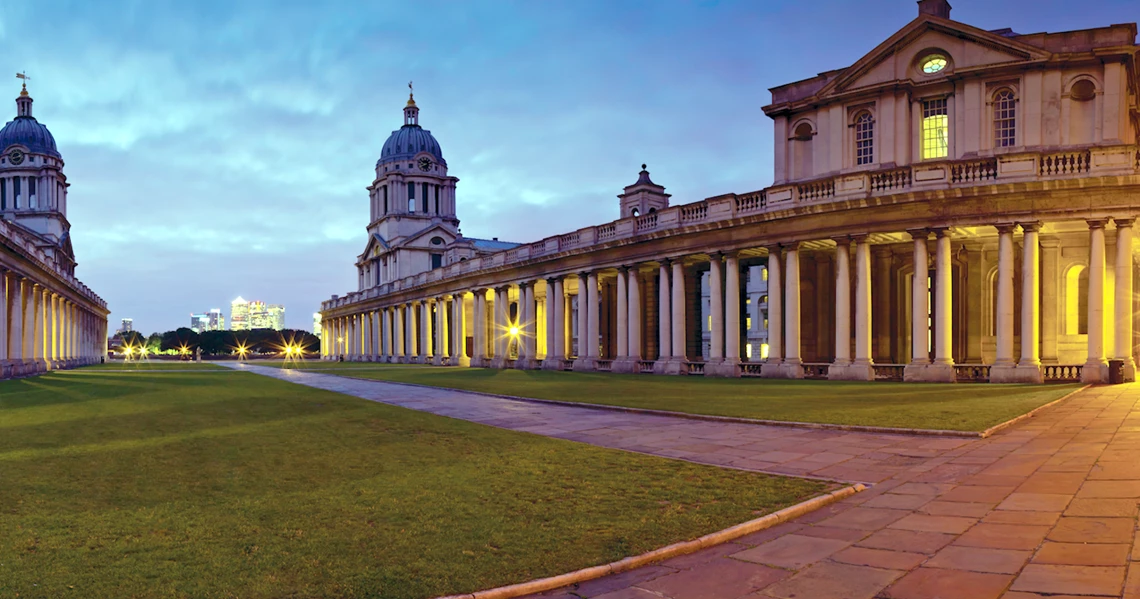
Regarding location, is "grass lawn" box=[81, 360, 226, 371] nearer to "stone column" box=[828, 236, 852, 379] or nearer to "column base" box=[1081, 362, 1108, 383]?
"stone column" box=[828, 236, 852, 379]

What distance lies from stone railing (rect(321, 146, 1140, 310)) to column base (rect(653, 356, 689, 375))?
7.69 meters

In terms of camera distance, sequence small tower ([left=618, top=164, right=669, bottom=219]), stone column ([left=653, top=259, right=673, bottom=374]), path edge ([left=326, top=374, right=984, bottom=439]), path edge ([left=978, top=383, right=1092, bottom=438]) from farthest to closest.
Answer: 1. small tower ([left=618, top=164, right=669, bottom=219])
2. stone column ([left=653, top=259, right=673, bottom=374])
3. path edge ([left=326, top=374, right=984, bottom=439])
4. path edge ([left=978, top=383, right=1092, bottom=438])

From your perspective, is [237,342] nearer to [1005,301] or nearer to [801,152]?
[801,152]

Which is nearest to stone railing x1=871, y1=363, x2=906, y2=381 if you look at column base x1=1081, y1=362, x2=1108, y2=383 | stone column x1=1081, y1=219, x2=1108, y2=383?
column base x1=1081, y1=362, x2=1108, y2=383

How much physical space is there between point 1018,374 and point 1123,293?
4.79m

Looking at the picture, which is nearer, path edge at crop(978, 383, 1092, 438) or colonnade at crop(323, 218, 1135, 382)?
path edge at crop(978, 383, 1092, 438)

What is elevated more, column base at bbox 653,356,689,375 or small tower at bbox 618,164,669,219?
small tower at bbox 618,164,669,219

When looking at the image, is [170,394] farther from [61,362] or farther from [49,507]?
[61,362]

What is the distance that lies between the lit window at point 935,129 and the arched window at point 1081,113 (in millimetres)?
5449

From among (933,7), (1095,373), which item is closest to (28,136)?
(933,7)

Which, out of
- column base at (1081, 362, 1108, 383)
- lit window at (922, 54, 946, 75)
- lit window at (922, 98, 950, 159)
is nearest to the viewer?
column base at (1081, 362, 1108, 383)

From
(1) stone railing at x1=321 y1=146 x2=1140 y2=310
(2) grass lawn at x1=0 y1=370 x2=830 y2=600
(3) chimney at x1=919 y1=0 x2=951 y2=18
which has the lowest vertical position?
(2) grass lawn at x1=0 y1=370 x2=830 y2=600

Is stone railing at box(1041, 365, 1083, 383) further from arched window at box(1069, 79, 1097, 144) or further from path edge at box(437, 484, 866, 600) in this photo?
path edge at box(437, 484, 866, 600)

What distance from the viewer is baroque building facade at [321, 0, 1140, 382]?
29.2 metres
